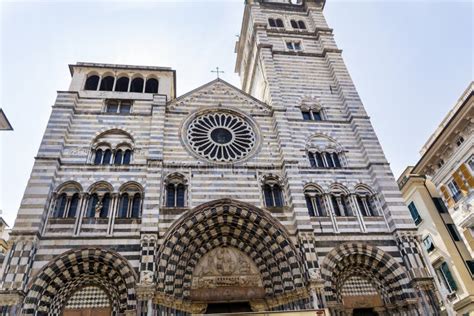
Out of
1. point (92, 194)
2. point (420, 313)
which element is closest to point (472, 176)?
point (420, 313)

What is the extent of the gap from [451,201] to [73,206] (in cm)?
1844

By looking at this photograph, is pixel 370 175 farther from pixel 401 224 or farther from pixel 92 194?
pixel 92 194

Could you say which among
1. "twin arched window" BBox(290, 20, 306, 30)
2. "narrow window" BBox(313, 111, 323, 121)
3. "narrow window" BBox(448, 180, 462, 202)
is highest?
"twin arched window" BBox(290, 20, 306, 30)

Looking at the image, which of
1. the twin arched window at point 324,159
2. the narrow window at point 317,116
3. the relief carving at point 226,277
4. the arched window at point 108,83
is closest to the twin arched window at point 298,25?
the narrow window at point 317,116

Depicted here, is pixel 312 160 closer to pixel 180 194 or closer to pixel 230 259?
pixel 230 259

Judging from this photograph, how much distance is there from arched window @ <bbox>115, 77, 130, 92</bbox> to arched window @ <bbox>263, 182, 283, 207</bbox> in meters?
9.24

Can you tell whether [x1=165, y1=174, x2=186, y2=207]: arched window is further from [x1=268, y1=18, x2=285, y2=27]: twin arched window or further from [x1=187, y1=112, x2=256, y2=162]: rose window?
[x1=268, y1=18, x2=285, y2=27]: twin arched window

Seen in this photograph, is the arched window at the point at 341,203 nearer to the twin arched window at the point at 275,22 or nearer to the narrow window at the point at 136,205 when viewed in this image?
the narrow window at the point at 136,205

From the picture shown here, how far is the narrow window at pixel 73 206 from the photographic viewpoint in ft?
40.3

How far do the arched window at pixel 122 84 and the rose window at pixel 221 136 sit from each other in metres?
4.52

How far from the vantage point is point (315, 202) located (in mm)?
Result: 13852

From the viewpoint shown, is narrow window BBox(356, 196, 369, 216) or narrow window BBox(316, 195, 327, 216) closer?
narrow window BBox(316, 195, 327, 216)

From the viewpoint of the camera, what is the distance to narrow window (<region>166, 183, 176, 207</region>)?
518 inches

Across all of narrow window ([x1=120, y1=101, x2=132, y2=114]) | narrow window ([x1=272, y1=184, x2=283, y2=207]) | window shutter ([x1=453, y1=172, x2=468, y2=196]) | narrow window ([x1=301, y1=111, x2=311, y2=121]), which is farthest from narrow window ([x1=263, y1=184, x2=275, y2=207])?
window shutter ([x1=453, y1=172, x2=468, y2=196])
